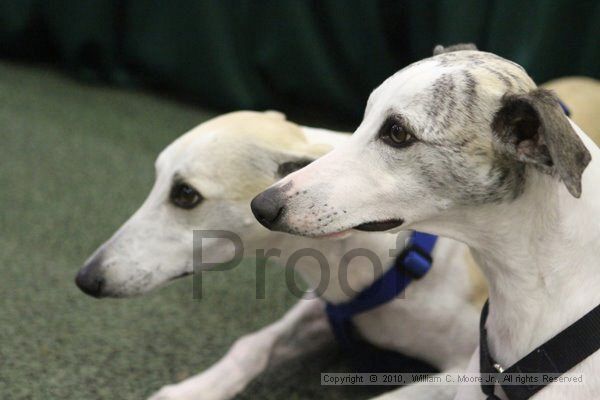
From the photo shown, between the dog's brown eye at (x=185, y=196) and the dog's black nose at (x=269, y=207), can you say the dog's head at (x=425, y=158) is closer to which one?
the dog's black nose at (x=269, y=207)

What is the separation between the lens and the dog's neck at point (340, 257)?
6.31 ft

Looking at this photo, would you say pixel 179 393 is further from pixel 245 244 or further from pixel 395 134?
pixel 395 134

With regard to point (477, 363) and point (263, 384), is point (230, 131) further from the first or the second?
point (477, 363)

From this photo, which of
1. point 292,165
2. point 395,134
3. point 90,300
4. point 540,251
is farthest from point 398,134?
point 90,300

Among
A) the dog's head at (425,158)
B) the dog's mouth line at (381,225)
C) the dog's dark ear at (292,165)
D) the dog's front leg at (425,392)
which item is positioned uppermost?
the dog's head at (425,158)

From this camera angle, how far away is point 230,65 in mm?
4133

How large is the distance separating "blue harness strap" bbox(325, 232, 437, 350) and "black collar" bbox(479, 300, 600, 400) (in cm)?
45

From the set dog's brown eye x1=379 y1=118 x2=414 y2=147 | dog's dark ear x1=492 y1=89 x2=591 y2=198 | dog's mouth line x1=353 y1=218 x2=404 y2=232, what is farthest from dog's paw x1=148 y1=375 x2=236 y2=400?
dog's dark ear x1=492 y1=89 x2=591 y2=198

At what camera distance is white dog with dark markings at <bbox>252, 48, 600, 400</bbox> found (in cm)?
140

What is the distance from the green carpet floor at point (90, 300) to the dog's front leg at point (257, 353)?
0.19 feet

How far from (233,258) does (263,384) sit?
358 millimetres

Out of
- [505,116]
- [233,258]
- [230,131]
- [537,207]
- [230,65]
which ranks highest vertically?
[505,116]

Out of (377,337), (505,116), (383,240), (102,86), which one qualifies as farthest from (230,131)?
(102,86)

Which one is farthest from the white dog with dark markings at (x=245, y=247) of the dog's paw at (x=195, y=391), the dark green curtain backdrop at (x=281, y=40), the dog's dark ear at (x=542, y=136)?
the dark green curtain backdrop at (x=281, y=40)
